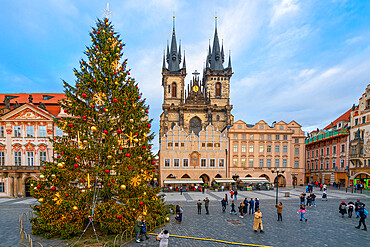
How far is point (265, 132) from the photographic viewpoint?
44656 mm

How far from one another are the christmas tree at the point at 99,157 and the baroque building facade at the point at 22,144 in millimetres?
21950

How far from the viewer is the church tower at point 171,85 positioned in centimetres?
6162

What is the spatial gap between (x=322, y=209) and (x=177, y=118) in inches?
1776

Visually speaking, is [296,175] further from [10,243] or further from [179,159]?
[10,243]

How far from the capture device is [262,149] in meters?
44.8

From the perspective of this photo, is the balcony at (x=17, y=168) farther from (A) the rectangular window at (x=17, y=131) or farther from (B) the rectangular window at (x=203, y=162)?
(B) the rectangular window at (x=203, y=162)

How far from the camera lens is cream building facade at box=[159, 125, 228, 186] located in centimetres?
4216

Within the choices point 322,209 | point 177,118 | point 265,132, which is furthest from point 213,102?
point 322,209

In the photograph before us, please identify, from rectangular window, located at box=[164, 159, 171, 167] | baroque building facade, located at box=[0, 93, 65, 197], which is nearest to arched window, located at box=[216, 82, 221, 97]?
rectangular window, located at box=[164, 159, 171, 167]

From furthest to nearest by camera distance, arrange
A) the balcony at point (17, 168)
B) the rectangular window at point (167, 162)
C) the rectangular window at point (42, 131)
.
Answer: the rectangular window at point (167, 162) → the rectangular window at point (42, 131) → the balcony at point (17, 168)

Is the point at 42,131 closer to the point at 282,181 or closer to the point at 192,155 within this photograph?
the point at 192,155

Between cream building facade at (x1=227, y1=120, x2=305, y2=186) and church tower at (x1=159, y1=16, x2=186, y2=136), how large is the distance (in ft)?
72.2

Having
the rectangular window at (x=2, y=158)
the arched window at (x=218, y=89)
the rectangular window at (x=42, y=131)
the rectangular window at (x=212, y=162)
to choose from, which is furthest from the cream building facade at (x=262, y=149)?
the rectangular window at (x=2, y=158)

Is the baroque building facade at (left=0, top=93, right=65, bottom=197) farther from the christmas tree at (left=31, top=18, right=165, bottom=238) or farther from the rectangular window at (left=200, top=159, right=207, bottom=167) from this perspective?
the rectangular window at (left=200, top=159, right=207, bottom=167)
